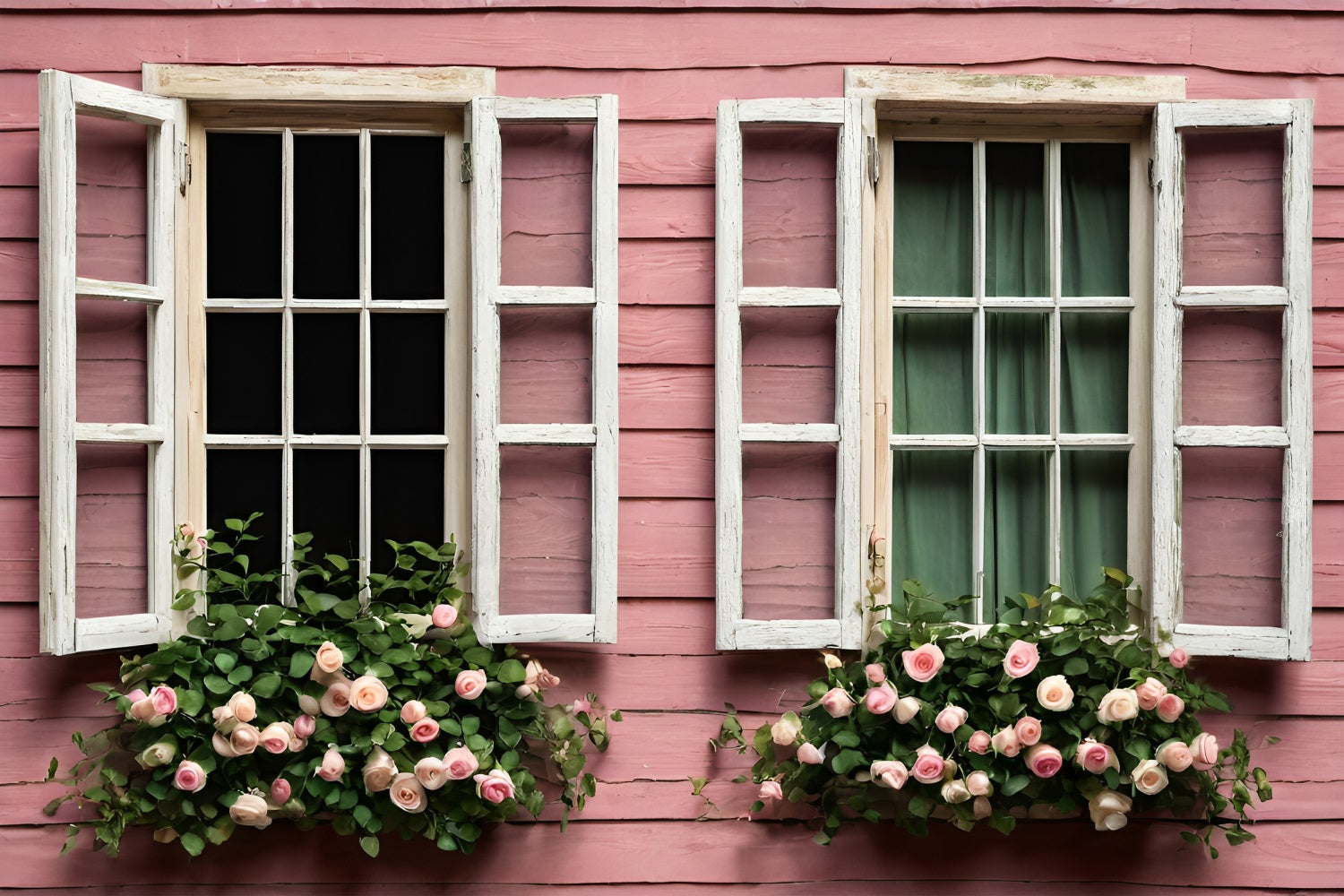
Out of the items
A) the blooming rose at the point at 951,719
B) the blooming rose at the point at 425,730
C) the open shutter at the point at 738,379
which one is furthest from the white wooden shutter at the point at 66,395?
the blooming rose at the point at 951,719

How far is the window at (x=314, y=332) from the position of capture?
7.55 ft

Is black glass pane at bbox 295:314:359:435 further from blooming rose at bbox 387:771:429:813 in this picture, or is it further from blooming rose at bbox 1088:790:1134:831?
blooming rose at bbox 1088:790:1134:831

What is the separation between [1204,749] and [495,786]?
153 cm

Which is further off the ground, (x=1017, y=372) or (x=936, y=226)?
(x=936, y=226)

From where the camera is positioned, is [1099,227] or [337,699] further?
[1099,227]

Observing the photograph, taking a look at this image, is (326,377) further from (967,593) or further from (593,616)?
(967,593)

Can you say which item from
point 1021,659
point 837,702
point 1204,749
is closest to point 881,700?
point 837,702

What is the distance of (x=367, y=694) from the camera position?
220 centimetres

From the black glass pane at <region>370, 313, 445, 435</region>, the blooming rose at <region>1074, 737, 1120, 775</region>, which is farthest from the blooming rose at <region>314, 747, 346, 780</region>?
the blooming rose at <region>1074, 737, 1120, 775</region>

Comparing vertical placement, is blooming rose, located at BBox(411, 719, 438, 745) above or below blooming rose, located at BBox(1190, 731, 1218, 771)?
above

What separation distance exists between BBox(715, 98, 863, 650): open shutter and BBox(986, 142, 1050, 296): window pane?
15.3 inches

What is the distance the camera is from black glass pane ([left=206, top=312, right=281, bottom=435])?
2.46 metres

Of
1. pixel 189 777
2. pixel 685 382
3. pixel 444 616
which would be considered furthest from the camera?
pixel 685 382

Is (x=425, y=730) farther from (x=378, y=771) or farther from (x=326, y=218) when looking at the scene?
(x=326, y=218)
